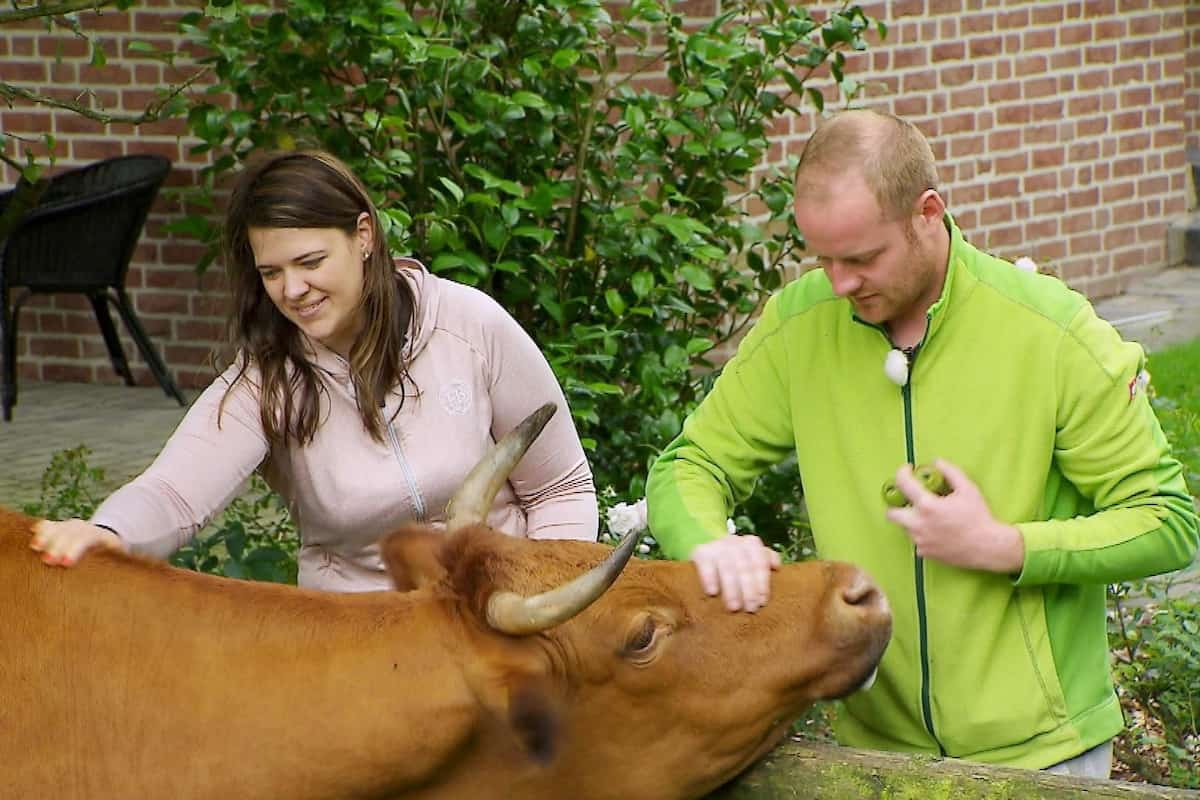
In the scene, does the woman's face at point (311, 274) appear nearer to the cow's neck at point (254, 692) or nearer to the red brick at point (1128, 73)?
the cow's neck at point (254, 692)

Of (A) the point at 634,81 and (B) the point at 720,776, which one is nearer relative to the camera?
(B) the point at 720,776

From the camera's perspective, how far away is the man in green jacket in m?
3.18

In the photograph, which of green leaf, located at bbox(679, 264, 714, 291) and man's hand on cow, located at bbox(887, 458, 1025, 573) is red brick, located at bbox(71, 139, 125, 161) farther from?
man's hand on cow, located at bbox(887, 458, 1025, 573)

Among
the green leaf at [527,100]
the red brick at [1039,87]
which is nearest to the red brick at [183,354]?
the green leaf at [527,100]

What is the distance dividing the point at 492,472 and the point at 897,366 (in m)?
0.71

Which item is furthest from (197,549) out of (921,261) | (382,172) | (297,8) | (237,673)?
(921,261)

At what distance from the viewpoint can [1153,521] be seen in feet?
10.5

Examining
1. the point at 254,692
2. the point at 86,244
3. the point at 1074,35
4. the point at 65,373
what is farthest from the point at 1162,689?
the point at 1074,35

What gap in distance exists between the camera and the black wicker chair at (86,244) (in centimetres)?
958

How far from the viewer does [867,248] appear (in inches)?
125

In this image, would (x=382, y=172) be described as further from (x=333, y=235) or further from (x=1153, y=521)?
(x=1153, y=521)

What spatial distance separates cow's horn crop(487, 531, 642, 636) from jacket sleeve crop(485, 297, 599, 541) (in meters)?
1.02

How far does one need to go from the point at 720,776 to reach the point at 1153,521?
2.62 ft

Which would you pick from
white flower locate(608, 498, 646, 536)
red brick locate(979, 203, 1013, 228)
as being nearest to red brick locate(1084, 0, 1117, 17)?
red brick locate(979, 203, 1013, 228)
